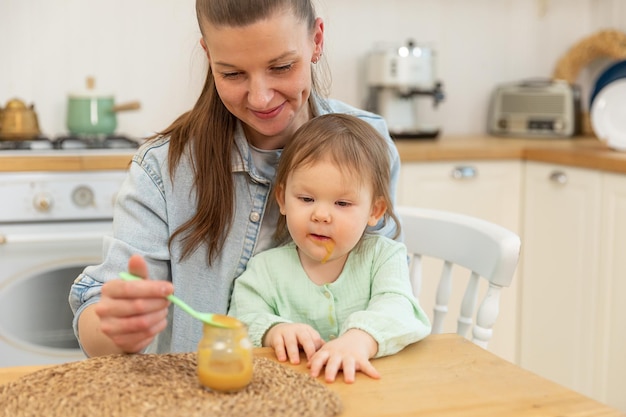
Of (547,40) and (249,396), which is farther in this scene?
(547,40)

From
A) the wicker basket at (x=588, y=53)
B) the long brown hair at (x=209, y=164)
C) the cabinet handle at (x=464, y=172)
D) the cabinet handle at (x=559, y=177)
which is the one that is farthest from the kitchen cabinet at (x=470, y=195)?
the long brown hair at (x=209, y=164)

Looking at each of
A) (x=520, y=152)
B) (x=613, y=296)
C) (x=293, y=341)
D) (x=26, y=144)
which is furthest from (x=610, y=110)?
(x=293, y=341)

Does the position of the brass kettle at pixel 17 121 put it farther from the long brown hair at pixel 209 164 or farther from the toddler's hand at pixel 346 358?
the toddler's hand at pixel 346 358

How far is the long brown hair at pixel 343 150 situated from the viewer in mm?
1269

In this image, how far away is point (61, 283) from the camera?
2.45m

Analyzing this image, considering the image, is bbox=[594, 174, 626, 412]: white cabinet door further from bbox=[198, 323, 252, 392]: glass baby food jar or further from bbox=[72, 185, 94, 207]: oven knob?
bbox=[198, 323, 252, 392]: glass baby food jar

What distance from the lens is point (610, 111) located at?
2.83 metres

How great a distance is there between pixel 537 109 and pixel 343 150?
2.07 meters

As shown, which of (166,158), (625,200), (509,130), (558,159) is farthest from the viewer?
(509,130)

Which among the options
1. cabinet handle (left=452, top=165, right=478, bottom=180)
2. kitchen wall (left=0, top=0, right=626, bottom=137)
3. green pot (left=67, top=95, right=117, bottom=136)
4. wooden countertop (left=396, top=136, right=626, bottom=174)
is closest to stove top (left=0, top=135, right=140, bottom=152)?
green pot (left=67, top=95, right=117, bottom=136)

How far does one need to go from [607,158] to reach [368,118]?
116 centimetres

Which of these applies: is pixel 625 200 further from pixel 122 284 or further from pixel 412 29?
pixel 122 284

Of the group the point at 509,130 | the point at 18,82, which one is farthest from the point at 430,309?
the point at 18,82

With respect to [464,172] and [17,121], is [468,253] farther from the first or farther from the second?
[17,121]
